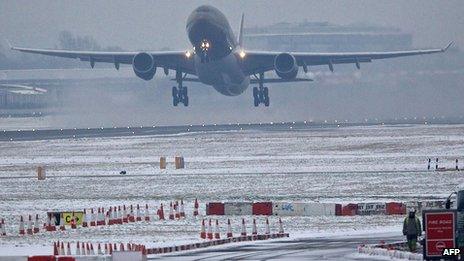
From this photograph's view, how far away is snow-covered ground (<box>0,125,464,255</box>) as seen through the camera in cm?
4500

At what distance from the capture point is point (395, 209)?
46.1 metres

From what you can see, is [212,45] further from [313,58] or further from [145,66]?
[313,58]

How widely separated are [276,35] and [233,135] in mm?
55830

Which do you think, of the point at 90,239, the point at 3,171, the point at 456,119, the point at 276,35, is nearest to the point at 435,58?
the point at 456,119

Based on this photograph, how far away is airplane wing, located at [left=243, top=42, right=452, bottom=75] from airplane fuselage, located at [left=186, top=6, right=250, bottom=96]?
3.37m

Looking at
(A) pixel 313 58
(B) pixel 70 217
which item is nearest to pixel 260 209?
(B) pixel 70 217

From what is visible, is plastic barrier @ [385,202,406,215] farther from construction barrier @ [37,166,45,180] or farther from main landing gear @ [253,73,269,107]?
main landing gear @ [253,73,269,107]

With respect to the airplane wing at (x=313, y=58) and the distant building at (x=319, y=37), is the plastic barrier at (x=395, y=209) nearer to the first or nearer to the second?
the airplane wing at (x=313, y=58)

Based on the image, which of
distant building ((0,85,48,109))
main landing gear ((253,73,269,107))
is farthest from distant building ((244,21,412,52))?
main landing gear ((253,73,269,107))

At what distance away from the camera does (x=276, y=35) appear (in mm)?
156875

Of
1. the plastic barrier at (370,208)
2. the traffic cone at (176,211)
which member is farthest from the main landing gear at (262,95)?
the plastic barrier at (370,208)

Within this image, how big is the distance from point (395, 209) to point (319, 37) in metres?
110

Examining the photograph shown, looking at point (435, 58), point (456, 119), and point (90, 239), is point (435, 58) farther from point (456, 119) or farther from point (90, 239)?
point (90, 239)

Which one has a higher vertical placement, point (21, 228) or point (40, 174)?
point (40, 174)
